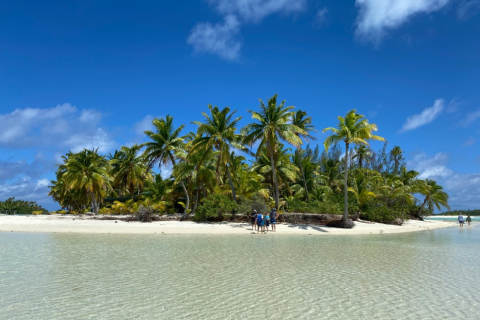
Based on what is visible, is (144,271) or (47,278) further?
(144,271)

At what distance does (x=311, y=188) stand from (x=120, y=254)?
29.4 m

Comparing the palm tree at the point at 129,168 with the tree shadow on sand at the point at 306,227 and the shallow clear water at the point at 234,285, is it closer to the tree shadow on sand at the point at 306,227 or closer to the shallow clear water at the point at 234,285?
the tree shadow on sand at the point at 306,227

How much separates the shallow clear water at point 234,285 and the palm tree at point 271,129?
1545cm

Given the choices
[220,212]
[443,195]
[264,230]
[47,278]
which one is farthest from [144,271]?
[443,195]

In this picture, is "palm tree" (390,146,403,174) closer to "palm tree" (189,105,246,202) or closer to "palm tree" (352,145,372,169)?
"palm tree" (352,145,372,169)

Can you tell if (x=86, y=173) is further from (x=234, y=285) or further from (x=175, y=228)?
(x=234, y=285)

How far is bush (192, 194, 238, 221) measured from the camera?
89.7 ft

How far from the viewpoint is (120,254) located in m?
12.9

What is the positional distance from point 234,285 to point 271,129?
68.8ft

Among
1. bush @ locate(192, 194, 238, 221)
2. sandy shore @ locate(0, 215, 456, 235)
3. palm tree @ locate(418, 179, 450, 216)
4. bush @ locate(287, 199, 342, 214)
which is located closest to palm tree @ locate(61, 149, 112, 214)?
sandy shore @ locate(0, 215, 456, 235)

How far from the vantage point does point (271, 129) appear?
28234 millimetres

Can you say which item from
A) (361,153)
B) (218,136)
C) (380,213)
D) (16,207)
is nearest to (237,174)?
(218,136)

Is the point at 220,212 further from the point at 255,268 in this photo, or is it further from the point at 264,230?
the point at 255,268

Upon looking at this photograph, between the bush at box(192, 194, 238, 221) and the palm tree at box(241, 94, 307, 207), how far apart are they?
434cm
